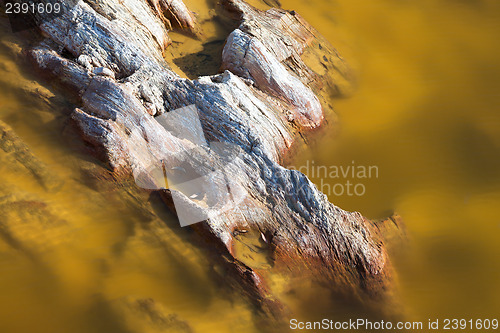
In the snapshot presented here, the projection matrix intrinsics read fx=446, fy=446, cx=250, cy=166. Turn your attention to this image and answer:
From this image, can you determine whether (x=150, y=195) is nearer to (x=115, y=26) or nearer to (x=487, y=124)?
(x=115, y=26)

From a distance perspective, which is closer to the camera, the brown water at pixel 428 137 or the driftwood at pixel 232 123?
the driftwood at pixel 232 123

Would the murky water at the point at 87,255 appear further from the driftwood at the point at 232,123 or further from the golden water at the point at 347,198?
the driftwood at the point at 232,123

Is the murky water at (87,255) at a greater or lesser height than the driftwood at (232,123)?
lesser

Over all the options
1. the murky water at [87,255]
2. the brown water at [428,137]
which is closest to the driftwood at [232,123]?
the murky water at [87,255]

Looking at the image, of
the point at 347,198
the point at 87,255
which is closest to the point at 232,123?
the point at 347,198

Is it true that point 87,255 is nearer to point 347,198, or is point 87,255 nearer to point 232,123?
point 232,123

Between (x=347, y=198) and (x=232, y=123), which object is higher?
(x=232, y=123)

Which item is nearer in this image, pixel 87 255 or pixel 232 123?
pixel 87 255
